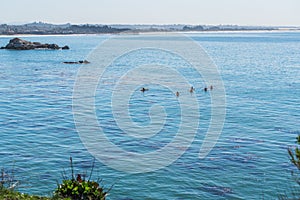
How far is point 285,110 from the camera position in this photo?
44938mm

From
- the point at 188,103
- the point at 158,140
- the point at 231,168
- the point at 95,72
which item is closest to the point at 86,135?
the point at 158,140

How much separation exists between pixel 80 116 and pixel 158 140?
11.4m

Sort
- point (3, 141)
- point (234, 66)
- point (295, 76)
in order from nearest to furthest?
point (3, 141) < point (295, 76) < point (234, 66)

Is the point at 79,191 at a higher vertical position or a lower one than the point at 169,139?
lower

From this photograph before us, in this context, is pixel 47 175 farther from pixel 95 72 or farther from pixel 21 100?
pixel 95 72

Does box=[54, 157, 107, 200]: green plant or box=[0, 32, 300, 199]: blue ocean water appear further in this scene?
box=[0, 32, 300, 199]: blue ocean water

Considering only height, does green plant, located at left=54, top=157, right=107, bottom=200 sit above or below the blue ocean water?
below

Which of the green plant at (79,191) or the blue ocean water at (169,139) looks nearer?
the green plant at (79,191)

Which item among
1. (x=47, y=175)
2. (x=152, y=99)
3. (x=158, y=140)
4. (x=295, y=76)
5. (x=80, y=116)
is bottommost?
(x=47, y=175)

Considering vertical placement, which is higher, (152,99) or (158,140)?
(152,99)

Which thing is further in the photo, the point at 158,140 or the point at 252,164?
the point at 158,140

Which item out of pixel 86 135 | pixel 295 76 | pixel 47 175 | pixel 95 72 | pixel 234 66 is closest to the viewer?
pixel 47 175

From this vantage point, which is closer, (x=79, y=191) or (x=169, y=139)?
(x=79, y=191)

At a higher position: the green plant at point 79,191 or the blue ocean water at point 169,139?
the blue ocean water at point 169,139
